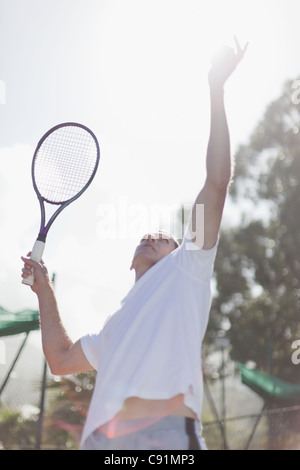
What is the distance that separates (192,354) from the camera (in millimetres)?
1933

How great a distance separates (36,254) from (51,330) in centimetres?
42

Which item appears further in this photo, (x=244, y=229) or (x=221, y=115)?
(x=244, y=229)

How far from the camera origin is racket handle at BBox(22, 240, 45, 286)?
265 centimetres

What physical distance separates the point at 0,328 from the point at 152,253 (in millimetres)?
4038

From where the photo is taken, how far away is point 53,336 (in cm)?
255

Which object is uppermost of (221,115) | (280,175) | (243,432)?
(280,175)

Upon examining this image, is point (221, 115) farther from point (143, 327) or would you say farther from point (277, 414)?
point (277, 414)

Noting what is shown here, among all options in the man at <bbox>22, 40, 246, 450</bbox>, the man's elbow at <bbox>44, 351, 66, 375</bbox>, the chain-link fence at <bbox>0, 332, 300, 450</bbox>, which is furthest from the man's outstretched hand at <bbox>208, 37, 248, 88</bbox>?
the chain-link fence at <bbox>0, 332, 300, 450</bbox>

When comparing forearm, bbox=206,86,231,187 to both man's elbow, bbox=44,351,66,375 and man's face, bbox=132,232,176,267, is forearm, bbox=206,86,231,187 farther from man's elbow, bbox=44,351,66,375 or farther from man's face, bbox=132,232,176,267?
man's elbow, bbox=44,351,66,375

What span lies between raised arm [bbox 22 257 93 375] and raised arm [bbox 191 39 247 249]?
0.83 m

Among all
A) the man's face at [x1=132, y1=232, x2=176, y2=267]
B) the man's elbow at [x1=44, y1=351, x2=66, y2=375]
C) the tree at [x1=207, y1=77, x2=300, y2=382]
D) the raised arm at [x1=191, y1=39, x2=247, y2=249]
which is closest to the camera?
the raised arm at [x1=191, y1=39, x2=247, y2=249]

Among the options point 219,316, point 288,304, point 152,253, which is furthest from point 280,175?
point 152,253
